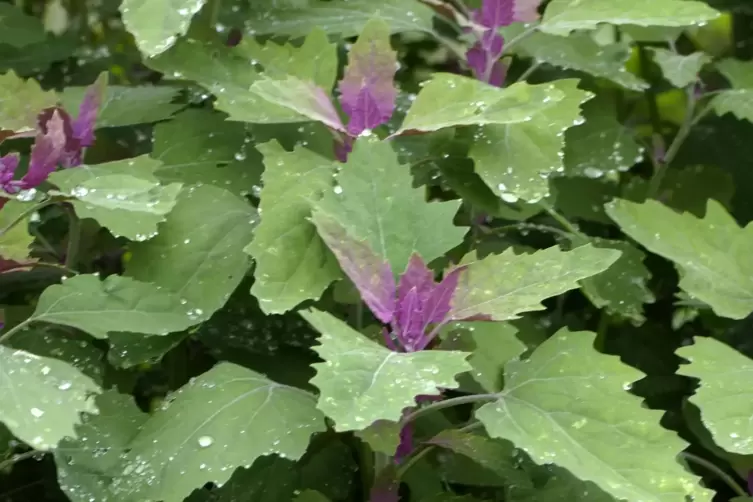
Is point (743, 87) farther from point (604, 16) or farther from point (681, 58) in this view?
point (604, 16)

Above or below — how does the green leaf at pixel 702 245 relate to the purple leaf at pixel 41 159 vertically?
below

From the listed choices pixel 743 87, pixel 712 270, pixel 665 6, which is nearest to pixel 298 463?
pixel 712 270

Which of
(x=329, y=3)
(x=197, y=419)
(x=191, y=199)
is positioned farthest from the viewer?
(x=329, y=3)

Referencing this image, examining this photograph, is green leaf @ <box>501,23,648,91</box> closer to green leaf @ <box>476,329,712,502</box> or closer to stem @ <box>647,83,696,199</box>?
stem @ <box>647,83,696,199</box>

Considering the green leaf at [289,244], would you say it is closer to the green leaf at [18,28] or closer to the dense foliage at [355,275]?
the dense foliage at [355,275]

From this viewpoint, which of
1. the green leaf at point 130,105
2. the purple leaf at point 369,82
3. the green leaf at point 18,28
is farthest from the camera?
the green leaf at point 18,28

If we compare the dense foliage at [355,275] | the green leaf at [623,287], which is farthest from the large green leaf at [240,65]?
the green leaf at [623,287]
